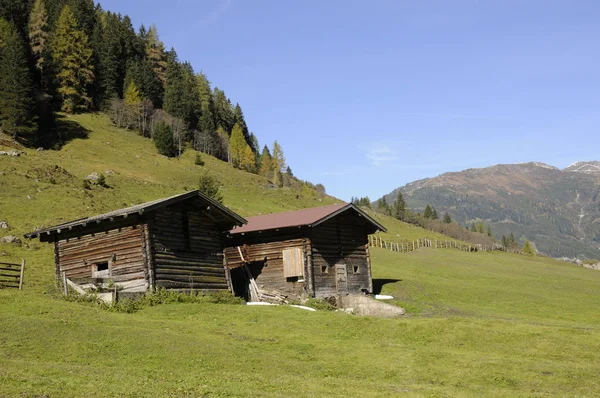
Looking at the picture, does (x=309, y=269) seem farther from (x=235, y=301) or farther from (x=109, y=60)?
(x=109, y=60)

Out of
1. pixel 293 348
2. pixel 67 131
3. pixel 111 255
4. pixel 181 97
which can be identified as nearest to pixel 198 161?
pixel 67 131

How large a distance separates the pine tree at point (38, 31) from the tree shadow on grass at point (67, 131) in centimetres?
1611

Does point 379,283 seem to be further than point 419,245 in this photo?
No

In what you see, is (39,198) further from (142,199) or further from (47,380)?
(47,380)

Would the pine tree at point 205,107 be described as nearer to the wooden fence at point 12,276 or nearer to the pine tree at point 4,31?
the pine tree at point 4,31

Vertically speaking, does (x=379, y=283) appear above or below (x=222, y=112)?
below

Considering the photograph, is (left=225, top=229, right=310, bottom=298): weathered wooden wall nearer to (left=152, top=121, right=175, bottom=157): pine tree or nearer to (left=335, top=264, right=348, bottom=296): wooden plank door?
(left=335, top=264, right=348, bottom=296): wooden plank door

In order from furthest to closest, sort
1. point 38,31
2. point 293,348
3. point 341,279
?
point 38,31
point 341,279
point 293,348

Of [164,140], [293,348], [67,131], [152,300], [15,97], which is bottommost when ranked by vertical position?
[293,348]

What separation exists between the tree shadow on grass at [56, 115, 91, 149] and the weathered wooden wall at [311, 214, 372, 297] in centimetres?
6674

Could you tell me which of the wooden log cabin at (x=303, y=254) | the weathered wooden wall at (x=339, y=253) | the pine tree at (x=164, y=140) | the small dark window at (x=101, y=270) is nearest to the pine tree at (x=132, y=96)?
the pine tree at (x=164, y=140)

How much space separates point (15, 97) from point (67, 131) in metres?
13.6

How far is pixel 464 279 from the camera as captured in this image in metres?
56.1

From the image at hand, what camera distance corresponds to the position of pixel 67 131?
99812 mm
